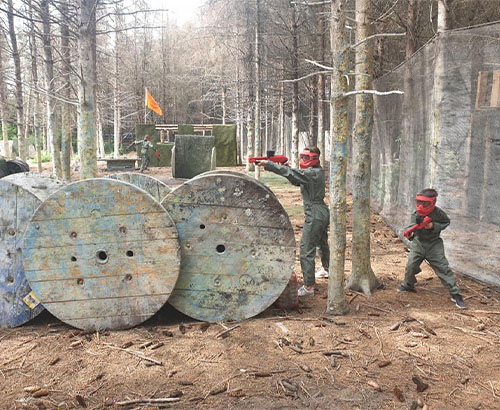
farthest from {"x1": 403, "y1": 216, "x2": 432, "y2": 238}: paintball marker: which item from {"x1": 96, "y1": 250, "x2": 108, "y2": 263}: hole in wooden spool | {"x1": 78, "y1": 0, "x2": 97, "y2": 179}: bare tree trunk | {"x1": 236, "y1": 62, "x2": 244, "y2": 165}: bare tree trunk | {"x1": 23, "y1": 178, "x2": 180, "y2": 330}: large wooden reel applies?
{"x1": 236, "y1": 62, "x2": 244, "y2": 165}: bare tree trunk

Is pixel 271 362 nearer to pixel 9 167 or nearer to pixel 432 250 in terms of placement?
pixel 432 250

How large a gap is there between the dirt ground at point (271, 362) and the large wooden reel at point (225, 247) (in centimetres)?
24

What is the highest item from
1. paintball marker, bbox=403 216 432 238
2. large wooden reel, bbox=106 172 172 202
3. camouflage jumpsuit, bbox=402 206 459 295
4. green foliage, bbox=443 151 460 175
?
green foliage, bbox=443 151 460 175

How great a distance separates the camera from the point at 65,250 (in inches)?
164

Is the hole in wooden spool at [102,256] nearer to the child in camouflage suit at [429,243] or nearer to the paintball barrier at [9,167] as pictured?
the child in camouflage suit at [429,243]

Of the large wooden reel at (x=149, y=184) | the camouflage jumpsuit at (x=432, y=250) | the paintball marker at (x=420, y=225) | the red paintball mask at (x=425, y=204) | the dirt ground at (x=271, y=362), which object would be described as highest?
the large wooden reel at (x=149, y=184)

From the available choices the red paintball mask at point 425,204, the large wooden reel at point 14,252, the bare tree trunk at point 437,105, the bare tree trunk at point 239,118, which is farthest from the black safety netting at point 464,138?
the bare tree trunk at point 239,118

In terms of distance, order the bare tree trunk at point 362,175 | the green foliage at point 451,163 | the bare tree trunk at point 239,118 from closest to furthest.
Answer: the bare tree trunk at point 362,175 → the green foliage at point 451,163 → the bare tree trunk at point 239,118

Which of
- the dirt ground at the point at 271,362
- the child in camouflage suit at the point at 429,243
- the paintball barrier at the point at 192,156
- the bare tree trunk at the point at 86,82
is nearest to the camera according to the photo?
the dirt ground at the point at 271,362

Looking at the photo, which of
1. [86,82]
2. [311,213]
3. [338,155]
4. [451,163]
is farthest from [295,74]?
[338,155]

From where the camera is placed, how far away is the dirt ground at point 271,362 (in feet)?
9.94

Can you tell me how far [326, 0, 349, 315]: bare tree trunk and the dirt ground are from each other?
313 millimetres

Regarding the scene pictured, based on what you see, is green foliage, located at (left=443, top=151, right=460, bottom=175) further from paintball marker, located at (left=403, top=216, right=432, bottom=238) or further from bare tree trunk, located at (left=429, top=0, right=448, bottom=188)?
paintball marker, located at (left=403, top=216, right=432, bottom=238)

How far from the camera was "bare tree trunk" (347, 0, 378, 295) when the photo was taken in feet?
16.4
